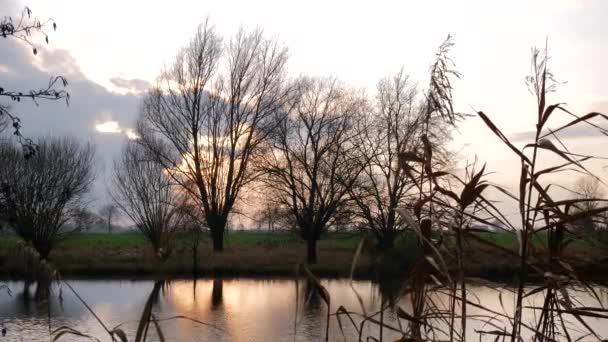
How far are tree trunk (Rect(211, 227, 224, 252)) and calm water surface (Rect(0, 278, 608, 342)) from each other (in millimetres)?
5294

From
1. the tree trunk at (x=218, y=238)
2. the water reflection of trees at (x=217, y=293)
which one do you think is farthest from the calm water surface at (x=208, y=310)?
the tree trunk at (x=218, y=238)

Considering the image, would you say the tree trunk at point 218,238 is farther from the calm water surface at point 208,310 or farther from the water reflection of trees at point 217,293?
the calm water surface at point 208,310

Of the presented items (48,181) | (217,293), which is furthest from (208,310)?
(48,181)

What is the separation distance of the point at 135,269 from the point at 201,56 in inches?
404

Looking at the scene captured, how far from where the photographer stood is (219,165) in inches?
1056

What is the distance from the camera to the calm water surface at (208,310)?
10406 millimetres

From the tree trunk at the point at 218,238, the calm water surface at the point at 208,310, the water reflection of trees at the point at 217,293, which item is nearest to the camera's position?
the calm water surface at the point at 208,310

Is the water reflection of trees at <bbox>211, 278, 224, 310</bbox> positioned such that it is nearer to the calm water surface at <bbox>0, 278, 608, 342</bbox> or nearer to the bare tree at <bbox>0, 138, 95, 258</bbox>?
the calm water surface at <bbox>0, 278, 608, 342</bbox>

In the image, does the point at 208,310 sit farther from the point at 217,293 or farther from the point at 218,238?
the point at 218,238

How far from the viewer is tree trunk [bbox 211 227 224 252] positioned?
25.2 metres

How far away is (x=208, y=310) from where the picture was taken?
13594 millimetres

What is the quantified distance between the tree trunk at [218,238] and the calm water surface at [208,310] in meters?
5.29

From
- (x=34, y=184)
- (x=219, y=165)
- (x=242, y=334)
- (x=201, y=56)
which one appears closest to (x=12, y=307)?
(x=242, y=334)

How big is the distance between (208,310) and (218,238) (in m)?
11.9
